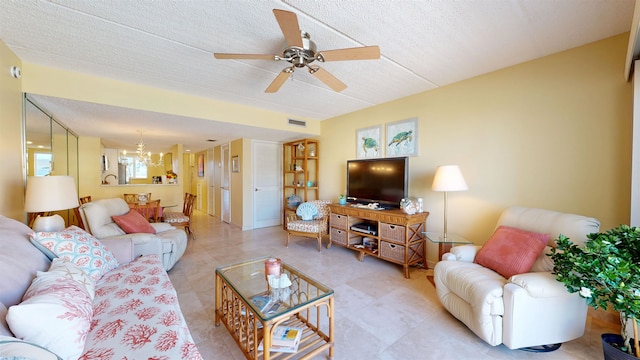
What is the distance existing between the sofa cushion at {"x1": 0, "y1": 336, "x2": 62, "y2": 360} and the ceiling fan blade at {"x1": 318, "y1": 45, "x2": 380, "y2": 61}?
77.7 inches

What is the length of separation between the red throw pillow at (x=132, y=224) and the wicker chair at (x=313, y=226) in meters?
1.94

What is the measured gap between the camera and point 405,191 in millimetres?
3104

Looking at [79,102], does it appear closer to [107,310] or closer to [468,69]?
[107,310]

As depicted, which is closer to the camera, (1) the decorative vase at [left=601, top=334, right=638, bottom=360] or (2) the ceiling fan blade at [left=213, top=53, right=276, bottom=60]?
(1) the decorative vase at [left=601, top=334, right=638, bottom=360]

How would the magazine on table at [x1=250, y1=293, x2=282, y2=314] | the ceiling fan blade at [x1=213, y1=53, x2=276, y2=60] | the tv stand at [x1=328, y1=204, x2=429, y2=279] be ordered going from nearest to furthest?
the magazine on table at [x1=250, y1=293, x2=282, y2=314] → the ceiling fan blade at [x1=213, y1=53, x2=276, y2=60] → the tv stand at [x1=328, y1=204, x2=429, y2=279]

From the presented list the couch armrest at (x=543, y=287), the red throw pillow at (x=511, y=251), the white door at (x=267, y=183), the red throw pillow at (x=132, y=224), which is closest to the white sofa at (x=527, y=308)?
the couch armrest at (x=543, y=287)

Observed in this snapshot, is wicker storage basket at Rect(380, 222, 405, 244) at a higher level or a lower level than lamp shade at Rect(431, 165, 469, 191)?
lower

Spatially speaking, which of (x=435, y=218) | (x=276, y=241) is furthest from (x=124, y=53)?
(x=435, y=218)

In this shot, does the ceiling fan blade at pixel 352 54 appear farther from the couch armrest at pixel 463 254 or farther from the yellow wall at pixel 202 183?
the yellow wall at pixel 202 183

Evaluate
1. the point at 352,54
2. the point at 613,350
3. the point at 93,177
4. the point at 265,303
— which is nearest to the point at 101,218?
the point at 265,303

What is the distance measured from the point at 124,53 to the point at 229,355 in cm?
270

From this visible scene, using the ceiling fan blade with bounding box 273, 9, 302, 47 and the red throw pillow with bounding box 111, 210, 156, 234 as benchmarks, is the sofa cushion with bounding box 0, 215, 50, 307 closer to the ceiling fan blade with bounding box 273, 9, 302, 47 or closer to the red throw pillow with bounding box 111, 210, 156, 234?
the red throw pillow with bounding box 111, 210, 156, 234

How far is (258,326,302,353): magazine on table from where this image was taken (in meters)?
1.40

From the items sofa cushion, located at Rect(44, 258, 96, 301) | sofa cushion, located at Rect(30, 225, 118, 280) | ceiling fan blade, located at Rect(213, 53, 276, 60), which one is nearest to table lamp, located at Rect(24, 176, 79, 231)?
sofa cushion, located at Rect(30, 225, 118, 280)
